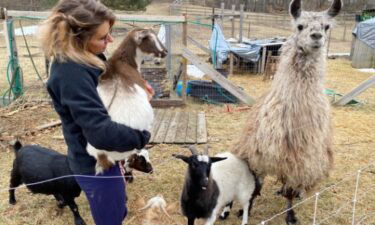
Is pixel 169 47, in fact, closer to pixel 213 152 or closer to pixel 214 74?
pixel 214 74

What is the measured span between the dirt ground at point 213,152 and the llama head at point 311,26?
3.77 feet

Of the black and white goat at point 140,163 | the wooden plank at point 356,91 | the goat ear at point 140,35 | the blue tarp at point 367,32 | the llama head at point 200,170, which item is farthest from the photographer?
the blue tarp at point 367,32

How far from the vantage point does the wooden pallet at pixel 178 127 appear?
18.4 ft

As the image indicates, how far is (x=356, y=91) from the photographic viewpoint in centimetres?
739

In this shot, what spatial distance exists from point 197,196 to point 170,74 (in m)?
6.42

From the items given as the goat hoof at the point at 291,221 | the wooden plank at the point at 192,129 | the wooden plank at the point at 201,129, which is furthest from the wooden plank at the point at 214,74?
the goat hoof at the point at 291,221

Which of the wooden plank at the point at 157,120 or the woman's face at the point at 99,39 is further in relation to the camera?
the wooden plank at the point at 157,120

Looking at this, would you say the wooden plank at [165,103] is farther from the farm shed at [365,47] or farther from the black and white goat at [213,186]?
the farm shed at [365,47]

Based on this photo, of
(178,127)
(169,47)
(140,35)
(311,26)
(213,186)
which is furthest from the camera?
(169,47)

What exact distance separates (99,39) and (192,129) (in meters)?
4.53

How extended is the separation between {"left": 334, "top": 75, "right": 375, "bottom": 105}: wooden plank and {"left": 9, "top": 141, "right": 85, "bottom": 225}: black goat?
20.6ft

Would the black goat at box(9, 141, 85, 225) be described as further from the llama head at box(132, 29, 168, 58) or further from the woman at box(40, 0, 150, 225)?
the woman at box(40, 0, 150, 225)

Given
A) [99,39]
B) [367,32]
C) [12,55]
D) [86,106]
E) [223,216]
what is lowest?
[223,216]

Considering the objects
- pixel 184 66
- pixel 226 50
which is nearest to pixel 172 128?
pixel 184 66
